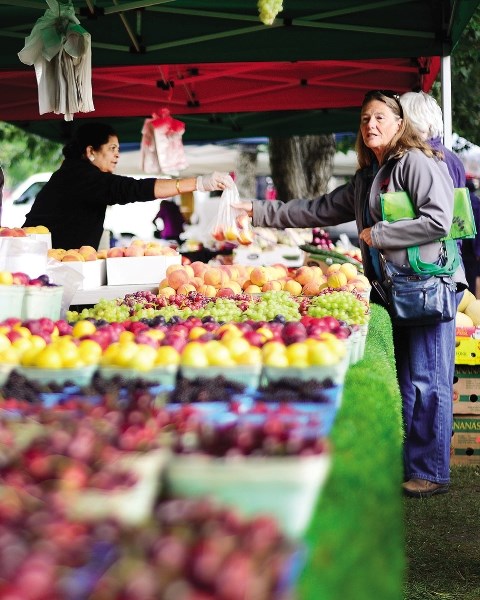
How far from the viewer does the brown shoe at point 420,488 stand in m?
4.91

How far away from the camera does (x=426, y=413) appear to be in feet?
15.8

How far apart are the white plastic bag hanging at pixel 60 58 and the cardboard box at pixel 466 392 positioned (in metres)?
2.91

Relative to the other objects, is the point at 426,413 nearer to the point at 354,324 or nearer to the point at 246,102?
the point at 354,324

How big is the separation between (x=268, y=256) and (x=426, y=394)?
5336mm

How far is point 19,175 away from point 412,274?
1777 inches

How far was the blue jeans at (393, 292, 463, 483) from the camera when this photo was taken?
4.73m

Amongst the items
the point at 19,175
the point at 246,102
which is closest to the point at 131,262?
the point at 246,102

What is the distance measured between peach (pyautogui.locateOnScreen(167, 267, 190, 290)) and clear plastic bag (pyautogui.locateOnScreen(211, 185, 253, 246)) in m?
0.41

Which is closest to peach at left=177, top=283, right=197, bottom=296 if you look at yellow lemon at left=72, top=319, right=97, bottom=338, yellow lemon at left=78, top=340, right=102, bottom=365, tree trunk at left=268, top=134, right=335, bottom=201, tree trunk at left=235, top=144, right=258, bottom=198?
yellow lemon at left=72, top=319, right=97, bottom=338

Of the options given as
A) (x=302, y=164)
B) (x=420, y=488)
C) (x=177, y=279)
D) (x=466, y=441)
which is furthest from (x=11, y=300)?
(x=302, y=164)

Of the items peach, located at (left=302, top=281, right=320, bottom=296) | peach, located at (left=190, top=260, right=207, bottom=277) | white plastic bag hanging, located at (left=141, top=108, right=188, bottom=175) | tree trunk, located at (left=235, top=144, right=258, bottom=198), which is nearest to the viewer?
peach, located at (left=302, top=281, right=320, bottom=296)

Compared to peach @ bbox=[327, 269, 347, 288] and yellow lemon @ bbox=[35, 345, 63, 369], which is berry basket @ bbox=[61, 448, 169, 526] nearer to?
yellow lemon @ bbox=[35, 345, 63, 369]

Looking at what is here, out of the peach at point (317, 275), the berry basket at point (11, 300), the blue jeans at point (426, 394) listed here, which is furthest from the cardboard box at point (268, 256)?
the berry basket at point (11, 300)

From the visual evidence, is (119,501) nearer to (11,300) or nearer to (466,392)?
(11,300)
